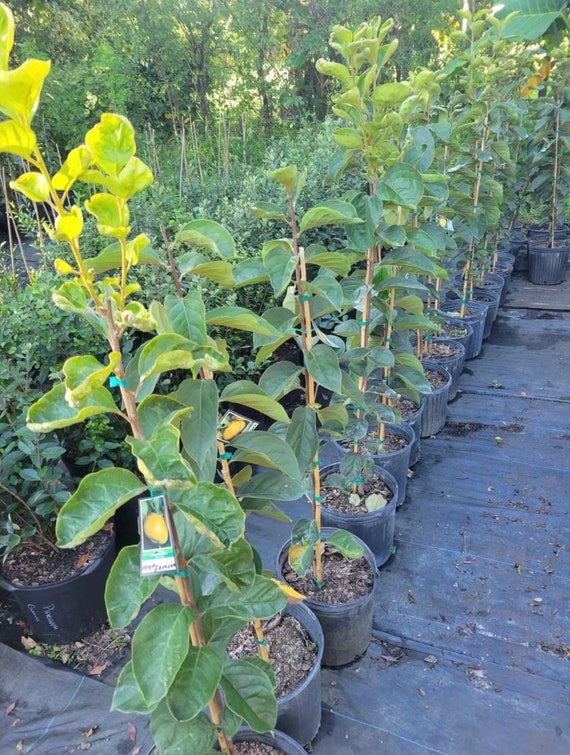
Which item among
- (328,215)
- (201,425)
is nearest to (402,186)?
(328,215)

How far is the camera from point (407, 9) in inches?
262

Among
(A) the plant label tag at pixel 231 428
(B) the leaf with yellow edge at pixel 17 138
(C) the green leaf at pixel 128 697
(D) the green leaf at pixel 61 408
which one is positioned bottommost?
(C) the green leaf at pixel 128 697

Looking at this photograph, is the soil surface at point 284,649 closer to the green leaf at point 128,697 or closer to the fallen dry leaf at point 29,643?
the green leaf at point 128,697

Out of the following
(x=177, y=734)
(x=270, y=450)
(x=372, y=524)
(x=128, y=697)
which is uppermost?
(x=270, y=450)

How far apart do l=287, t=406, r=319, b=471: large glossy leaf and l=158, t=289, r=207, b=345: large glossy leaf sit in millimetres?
581

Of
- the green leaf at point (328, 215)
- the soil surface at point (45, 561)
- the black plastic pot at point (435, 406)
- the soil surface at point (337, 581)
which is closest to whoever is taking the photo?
the green leaf at point (328, 215)

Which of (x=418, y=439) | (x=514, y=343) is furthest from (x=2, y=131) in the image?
(x=514, y=343)

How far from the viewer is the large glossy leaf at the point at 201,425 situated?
0.90m

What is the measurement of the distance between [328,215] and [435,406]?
1.80 m

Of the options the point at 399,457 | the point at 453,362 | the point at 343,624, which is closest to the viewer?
the point at 343,624

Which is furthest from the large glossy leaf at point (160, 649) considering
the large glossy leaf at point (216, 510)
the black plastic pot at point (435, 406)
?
the black plastic pot at point (435, 406)

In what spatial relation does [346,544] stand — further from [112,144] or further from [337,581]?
[112,144]

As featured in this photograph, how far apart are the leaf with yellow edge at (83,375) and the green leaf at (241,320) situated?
254 mm

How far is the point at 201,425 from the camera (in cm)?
92
